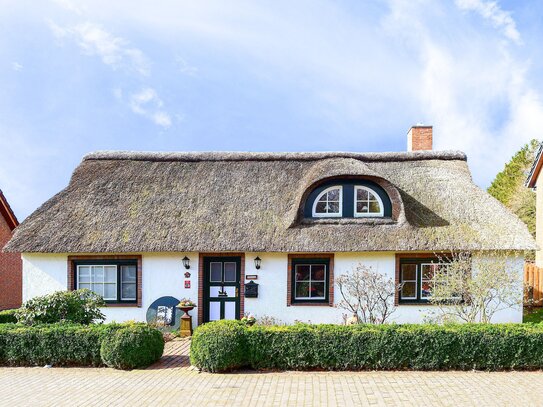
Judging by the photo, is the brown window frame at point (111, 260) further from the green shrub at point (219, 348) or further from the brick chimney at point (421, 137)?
the brick chimney at point (421, 137)

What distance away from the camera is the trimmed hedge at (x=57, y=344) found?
9.73m

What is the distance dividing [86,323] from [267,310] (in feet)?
16.9

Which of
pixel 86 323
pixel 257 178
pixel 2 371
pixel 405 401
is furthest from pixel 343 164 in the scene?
pixel 2 371

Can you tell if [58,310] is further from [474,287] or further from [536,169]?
[536,169]

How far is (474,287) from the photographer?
36.0 feet

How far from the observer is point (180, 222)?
43.9ft

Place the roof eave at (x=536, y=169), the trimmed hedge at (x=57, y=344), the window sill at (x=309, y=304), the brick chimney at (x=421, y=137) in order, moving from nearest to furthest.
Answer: the trimmed hedge at (x=57, y=344) → the window sill at (x=309, y=304) → the brick chimney at (x=421, y=137) → the roof eave at (x=536, y=169)

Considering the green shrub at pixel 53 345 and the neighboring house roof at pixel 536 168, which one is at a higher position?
the neighboring house roof at pixel 536 168

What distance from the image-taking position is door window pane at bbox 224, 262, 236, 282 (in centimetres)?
1329

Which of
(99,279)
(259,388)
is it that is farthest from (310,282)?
(99,279)

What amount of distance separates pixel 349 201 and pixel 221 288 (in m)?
4.96

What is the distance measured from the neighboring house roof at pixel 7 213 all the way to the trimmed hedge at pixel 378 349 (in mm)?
14131

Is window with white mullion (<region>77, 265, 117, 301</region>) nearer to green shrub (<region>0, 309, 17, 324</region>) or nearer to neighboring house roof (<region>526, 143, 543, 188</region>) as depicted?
green shrub (<region>0, 309, 17, 324</region>)

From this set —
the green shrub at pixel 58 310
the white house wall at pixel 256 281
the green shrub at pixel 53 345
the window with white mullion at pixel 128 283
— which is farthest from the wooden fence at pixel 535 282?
the green shrub at pixel 58 310
